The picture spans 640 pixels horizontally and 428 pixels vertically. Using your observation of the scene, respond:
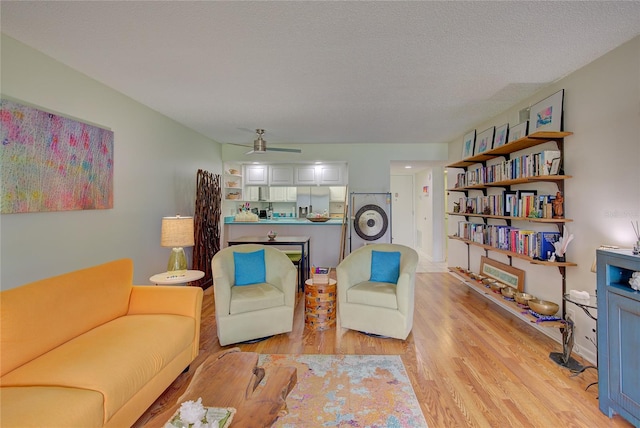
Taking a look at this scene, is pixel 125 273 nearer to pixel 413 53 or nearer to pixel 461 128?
pixel 413 53

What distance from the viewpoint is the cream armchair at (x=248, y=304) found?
108 inches

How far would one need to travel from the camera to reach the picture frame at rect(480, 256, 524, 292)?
3468 millimetres

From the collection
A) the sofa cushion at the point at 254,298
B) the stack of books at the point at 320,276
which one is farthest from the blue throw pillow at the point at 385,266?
the sofa cushion at the point at 254,298

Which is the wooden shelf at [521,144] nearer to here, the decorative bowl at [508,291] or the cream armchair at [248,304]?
the decorative bowl at [508,291]

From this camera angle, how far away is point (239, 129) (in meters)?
4.64

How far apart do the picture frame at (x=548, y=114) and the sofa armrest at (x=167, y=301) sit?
11.6 ft

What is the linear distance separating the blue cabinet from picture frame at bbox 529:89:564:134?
4.98 feet

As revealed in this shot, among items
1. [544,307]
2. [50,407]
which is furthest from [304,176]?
[50,407]

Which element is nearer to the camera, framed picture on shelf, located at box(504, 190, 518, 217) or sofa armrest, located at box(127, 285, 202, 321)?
sofa armrest, located at box(127, 285, 202, 321)

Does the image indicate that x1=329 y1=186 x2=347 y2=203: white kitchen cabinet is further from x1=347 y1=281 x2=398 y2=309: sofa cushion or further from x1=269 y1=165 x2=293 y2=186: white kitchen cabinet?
x1=347 y1=281 x2=398 y2=309: sofa cushion

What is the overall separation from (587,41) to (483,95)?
1.07 m

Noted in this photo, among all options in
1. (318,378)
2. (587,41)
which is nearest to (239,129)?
(318,378)

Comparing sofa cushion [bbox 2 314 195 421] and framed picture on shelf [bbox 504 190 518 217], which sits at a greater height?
framed picture on shelf [bbox 504 190 518 217]

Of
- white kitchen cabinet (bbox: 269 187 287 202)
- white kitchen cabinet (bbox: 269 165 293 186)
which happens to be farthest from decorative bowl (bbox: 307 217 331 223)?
white kitchen cabinet (bbox: 269 187 287 202)
